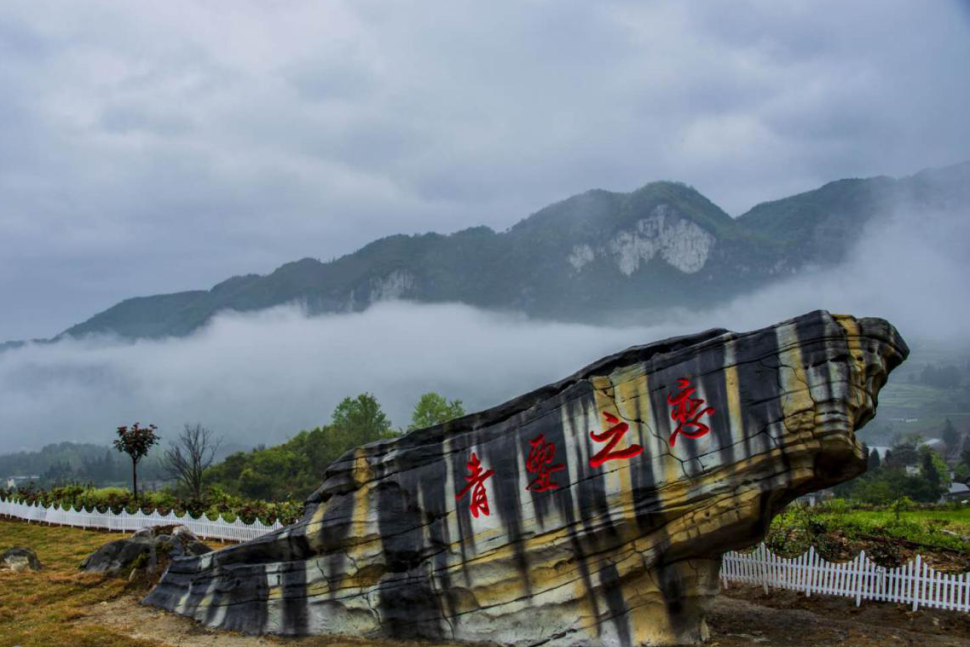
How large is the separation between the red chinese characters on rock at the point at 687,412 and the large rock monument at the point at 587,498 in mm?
21

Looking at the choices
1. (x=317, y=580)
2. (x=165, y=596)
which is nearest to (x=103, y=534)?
(x=165, y=596)

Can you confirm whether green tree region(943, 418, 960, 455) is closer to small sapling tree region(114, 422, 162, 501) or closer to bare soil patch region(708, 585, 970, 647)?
bare soil patch region(708, 585, 970, 647)

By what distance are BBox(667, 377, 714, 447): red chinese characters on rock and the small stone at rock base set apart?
620 inches

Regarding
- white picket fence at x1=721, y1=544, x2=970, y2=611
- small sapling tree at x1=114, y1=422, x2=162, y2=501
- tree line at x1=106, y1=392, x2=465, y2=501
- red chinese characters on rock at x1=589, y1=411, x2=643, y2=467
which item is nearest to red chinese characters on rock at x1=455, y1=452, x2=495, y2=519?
red chinese characters on rock at x1=589, y1=411, x2=643, y2=467

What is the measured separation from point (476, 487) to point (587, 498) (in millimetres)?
2033

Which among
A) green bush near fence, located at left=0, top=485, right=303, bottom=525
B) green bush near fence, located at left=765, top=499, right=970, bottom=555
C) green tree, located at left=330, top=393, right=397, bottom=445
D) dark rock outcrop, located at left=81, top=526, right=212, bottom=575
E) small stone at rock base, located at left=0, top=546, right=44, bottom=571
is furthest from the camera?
green tree, located at left=330, top=393, right=397, bottom=445

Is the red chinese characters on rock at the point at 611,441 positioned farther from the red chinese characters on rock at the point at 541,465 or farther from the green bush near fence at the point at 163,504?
the green bush near fence at the point at 163,504

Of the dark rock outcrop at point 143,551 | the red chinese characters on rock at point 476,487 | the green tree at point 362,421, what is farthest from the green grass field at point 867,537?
the green tree at point 362,421

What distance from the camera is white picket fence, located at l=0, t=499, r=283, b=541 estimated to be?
22.6 metres

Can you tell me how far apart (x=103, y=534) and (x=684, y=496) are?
2172cm

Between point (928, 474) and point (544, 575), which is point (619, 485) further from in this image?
point (928, 474)

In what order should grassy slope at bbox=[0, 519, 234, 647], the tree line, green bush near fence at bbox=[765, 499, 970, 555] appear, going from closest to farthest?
grassy slope at bbox=[0, 519, 234, 647] < green bush near fence at bbox=[765, 499, 970, 555] < the tree line

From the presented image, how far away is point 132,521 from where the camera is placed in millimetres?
25031

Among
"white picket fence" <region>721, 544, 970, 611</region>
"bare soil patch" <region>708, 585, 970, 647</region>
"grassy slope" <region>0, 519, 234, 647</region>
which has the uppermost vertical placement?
"grassy slope" <region>0, 519, 234, 647</region>
